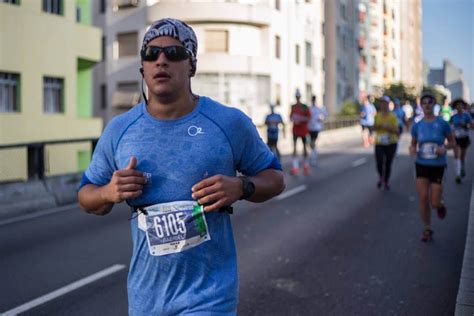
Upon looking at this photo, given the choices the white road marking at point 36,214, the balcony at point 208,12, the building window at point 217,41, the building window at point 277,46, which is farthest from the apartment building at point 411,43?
the white road marking at point 36,214

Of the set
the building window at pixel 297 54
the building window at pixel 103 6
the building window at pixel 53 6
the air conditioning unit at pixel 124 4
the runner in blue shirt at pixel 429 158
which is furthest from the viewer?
the building window at pixel 297 54

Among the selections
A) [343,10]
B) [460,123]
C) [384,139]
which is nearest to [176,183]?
[384,139]

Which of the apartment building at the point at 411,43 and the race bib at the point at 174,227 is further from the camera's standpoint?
the apartment building at the point at 411,43

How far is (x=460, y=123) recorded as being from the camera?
47.8 feet

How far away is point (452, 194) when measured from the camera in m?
12.8

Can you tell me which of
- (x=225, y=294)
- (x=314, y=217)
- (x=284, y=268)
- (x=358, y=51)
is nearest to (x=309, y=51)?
(x=358, y=51)

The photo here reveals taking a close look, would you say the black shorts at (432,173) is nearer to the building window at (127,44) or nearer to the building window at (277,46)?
the building window at (127,44)

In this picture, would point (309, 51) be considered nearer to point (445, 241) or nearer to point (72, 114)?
point (72, 114)

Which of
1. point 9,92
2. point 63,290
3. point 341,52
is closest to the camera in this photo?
point 63,290

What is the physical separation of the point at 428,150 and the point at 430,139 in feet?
0.57

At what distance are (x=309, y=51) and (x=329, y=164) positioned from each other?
34.0 metres

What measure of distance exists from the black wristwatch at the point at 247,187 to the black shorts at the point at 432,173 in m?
5.83

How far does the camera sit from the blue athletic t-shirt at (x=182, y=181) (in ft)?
8.41

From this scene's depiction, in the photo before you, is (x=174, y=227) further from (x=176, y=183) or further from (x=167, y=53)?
(x=167, y=53)
